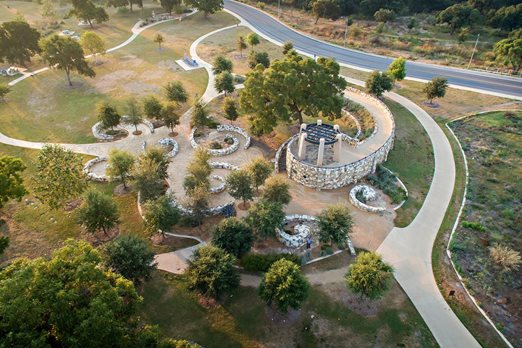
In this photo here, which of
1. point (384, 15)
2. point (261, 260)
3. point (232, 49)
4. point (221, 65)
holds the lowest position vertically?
point (261, 260)

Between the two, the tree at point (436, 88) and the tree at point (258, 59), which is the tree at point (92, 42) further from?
the tree at point (436, 88)

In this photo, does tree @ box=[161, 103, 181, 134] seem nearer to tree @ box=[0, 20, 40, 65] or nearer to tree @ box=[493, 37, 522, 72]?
tree @ box=[0, 20, 40, 65]

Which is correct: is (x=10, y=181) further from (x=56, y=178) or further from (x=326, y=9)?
(x=326, y=9)

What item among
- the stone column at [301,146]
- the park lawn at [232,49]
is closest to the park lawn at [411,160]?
the stone column at [301,146]

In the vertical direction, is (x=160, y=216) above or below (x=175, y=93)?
below

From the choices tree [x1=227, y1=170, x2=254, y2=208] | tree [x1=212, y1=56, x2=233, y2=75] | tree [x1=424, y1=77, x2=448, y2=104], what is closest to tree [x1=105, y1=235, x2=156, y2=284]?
tree [x1=227, y1=170, x2=254, y2=208]

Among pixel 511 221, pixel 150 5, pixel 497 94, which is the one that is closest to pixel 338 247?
pixel 511 221

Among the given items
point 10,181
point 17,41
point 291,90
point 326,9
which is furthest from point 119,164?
point 326,9

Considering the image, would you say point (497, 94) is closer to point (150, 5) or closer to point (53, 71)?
point (53, 71)
